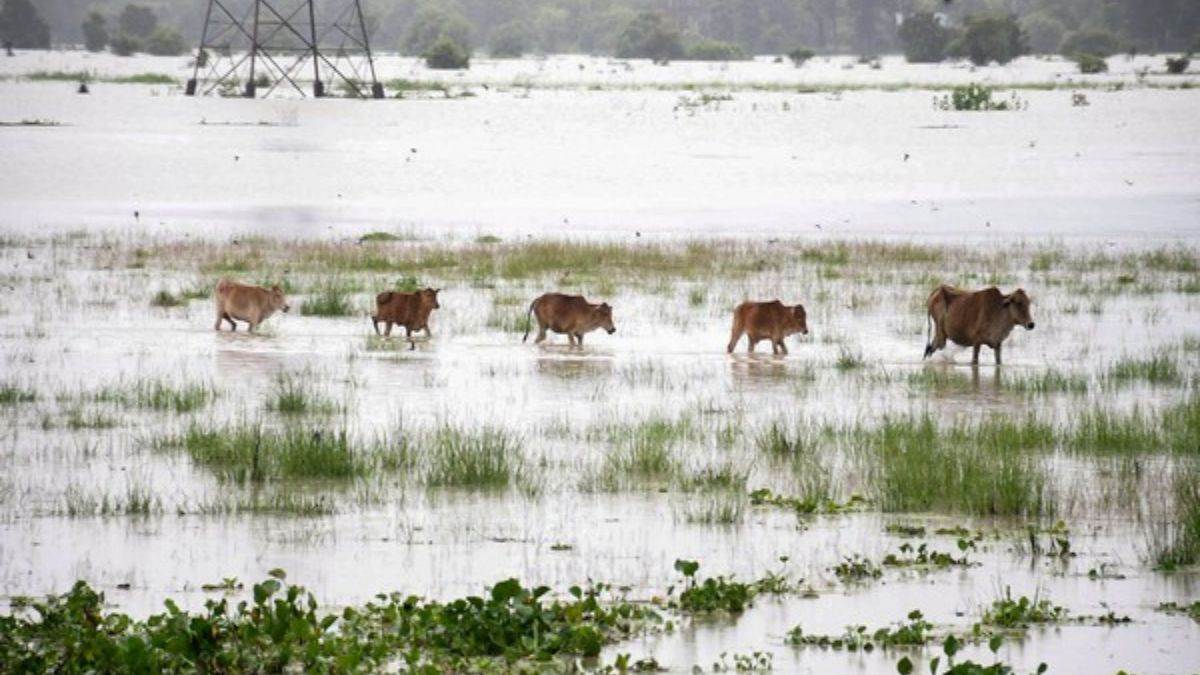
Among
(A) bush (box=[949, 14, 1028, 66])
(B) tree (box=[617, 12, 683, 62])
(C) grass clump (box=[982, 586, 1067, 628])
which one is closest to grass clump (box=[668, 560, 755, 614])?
(C) grass clump (box=[982, 586, 1067, 628])

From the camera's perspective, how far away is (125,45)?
497 feet

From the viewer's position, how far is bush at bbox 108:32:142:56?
151 metres

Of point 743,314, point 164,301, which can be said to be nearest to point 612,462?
point 743,314

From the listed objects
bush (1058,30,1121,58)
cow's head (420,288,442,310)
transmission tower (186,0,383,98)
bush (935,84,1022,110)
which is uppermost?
bush (1058,30,1121,58)

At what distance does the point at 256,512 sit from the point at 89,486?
1.32 metres

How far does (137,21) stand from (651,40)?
153 ft

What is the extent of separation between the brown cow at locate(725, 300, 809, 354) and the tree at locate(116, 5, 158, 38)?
154 m

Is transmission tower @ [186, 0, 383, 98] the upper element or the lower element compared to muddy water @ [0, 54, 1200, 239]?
upper

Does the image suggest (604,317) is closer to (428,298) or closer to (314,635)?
(428,298)

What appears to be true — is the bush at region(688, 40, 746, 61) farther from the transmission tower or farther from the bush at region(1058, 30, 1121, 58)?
the bush at region(1058, 30, 1121, 58)

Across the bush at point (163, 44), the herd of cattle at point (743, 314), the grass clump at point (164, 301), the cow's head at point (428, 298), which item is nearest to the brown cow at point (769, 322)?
the herd of cattle at point (743, 314)

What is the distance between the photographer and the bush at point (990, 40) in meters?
136

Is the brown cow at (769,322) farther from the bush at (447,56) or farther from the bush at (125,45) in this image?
the bush at (125,45)

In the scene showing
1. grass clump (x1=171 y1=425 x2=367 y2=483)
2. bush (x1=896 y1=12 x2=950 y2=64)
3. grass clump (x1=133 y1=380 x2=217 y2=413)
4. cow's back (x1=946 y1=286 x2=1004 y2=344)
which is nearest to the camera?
grass clump (x1=171 y1=425 x2=367 y2=483)
